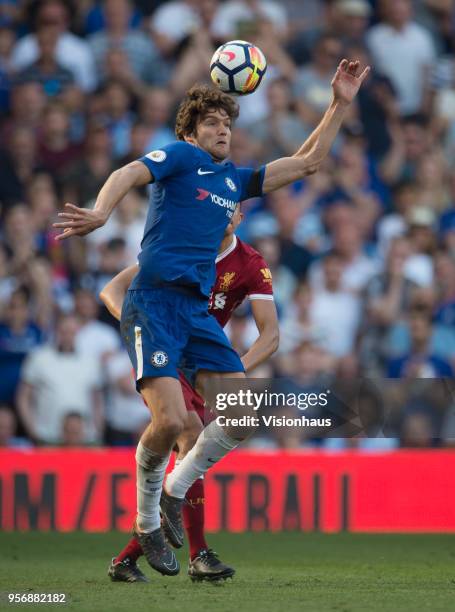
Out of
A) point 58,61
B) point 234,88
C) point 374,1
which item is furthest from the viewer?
point 374,1

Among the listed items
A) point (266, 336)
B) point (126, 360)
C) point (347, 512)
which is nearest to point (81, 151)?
point (126, 360)

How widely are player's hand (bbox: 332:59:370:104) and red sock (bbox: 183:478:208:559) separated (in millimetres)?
2110

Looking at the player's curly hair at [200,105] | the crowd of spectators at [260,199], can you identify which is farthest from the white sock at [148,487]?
the crowd of spectators at [260,199]

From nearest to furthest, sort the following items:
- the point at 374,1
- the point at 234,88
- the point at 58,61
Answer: the point at 234,88, the point at 58,61, the point at 374,1

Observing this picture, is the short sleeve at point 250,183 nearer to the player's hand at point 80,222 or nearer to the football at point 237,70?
the football at point 237,70

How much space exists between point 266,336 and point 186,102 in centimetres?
154

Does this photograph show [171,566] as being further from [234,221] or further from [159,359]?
[234,221]

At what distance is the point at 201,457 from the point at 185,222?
3.85 feet

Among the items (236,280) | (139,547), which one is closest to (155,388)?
(139,547)

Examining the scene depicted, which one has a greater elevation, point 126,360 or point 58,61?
point 58,61

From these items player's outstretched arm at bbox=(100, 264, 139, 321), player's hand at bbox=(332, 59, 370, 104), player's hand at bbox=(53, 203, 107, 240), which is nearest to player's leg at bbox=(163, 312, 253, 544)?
player's outstretched arm at bbox=(100, 264, 139, 321)

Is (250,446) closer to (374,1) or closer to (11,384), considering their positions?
(11,384)

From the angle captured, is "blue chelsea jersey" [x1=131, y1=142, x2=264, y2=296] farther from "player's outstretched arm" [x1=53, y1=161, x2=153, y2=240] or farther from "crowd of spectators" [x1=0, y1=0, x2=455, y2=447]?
"crowd of spectators" [x1=0, y1=0, x2=455, y2=447]

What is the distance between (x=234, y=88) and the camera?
7.39m
